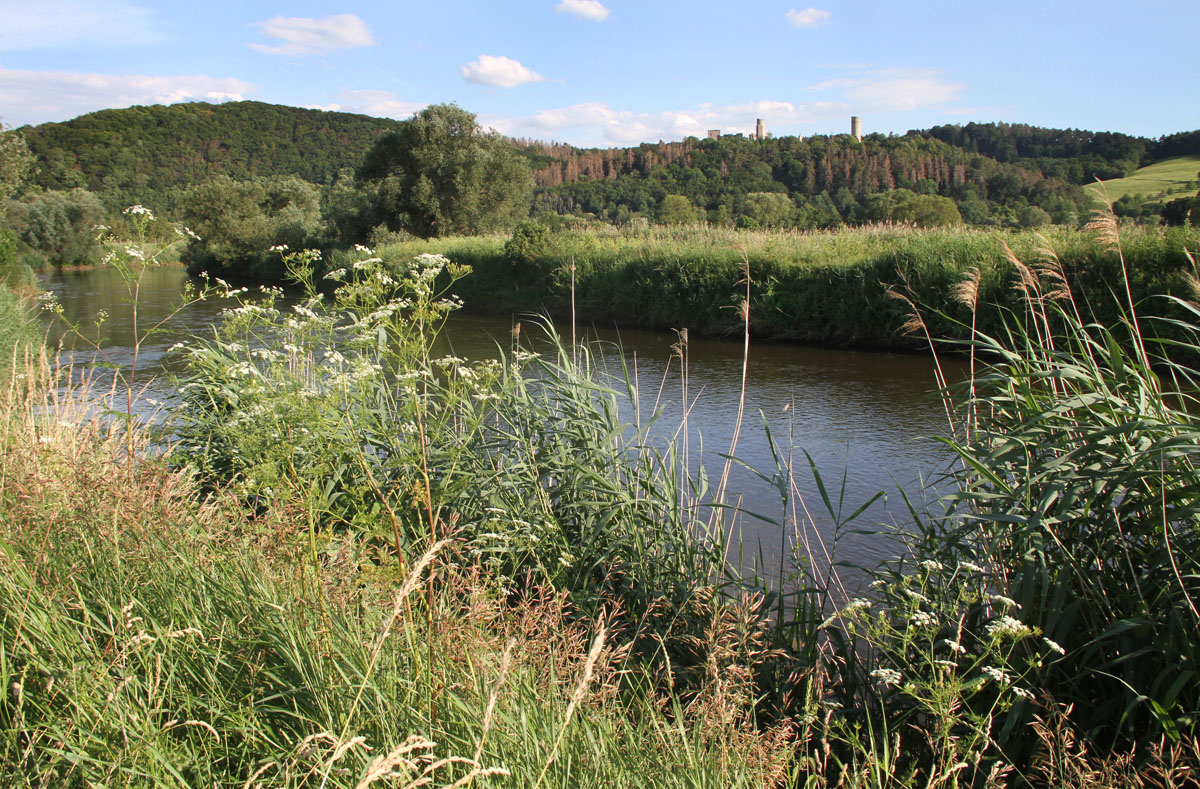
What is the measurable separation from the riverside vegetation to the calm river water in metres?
0.53

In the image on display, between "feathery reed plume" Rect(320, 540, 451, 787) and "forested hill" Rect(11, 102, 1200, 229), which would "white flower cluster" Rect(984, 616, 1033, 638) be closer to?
"feathery reed plume" Rect(320, 540, 451, 787)

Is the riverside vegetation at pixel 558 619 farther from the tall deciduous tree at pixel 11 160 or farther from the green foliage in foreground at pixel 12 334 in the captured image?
the tall deciduous tree at pixel 11 160

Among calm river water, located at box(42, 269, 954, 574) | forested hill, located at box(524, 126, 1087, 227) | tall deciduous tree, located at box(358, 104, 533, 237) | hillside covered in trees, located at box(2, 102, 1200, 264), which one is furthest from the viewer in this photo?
forested hill, located at box(524, 126, 1087, 227)

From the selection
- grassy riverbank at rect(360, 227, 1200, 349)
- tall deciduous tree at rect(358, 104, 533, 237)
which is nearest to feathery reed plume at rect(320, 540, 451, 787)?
grassy riverbank at rect(360, 227, 1200, 349)

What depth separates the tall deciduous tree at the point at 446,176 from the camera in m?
29.7

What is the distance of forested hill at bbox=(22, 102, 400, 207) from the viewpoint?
6850cm

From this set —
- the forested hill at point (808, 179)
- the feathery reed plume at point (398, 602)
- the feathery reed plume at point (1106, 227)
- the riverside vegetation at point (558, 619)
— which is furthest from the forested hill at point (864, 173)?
the feathery reed plume at point (398, 602)

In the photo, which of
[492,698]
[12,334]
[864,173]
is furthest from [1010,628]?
[864,173]

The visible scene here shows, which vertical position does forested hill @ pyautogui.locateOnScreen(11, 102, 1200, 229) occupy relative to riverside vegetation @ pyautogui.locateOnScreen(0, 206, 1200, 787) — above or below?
above

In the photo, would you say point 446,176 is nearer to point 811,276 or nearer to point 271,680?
point 811,276

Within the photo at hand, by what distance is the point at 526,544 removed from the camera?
3152 millimetres

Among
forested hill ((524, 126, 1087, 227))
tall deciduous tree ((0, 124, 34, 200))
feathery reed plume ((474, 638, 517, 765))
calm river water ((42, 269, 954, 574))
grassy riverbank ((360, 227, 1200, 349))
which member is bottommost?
calm river water ((42, 269, 954, 574))

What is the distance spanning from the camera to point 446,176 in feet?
99.2

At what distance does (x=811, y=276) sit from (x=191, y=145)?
289ft
